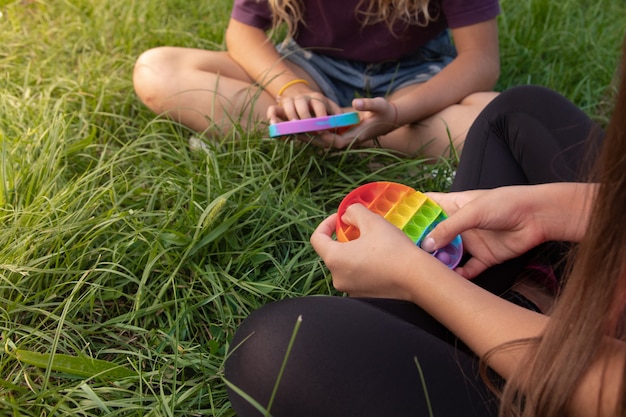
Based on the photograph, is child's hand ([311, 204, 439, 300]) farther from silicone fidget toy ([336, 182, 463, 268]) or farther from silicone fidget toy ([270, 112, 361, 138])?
silicone fidget toy ([270, 112, 361, 138])

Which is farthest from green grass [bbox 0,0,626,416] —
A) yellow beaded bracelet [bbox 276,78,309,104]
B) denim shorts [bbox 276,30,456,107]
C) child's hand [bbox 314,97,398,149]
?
denim shorts [bbox 276,30,456,107]

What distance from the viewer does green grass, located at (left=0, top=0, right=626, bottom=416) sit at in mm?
914

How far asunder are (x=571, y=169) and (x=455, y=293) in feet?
1.31

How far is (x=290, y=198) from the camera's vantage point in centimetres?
119

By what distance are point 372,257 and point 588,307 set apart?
27 cm

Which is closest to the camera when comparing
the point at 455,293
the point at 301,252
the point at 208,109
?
the point at 455,293

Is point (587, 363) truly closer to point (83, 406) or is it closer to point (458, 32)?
point (83, 406)

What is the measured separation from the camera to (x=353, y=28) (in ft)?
5.00

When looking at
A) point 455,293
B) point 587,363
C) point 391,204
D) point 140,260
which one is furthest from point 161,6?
point 587,363

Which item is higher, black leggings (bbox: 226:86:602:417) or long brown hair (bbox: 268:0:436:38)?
long brown hair (bbox: 268:0:436:38)

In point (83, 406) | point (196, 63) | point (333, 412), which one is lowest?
point (83, 406)

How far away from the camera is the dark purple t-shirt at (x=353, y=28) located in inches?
58.0

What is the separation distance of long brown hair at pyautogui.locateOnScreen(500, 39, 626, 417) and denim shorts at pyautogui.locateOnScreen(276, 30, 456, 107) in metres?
0.95

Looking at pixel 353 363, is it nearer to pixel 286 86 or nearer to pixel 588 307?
pixel 588 307
